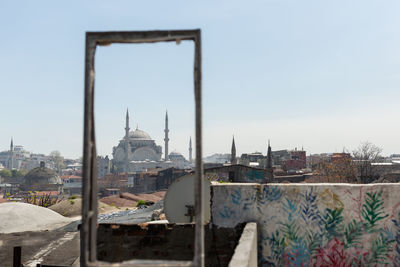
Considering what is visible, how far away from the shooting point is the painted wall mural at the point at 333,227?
4520mm

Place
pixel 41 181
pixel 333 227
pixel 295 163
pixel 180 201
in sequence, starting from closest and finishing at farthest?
1. pixel 333 227
2. pixel 180 201
3. pixel 295 163
4. pixel 41 181

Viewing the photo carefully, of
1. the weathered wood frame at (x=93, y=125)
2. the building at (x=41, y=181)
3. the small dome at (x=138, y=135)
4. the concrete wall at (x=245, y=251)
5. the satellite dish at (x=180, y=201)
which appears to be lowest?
the building at (x=41, y=181)

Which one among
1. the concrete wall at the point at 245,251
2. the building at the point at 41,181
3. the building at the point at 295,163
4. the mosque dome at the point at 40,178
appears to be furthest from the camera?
the mosque dome at the point at 40,178

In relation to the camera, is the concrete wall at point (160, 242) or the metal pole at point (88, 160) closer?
Answer: the metal pole at point (88, 160)

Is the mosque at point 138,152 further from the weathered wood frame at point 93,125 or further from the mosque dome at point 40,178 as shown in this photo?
→ the weathered wood frame at point 93,125

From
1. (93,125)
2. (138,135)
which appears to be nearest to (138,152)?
(138,135)

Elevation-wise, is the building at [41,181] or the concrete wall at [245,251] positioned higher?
the concrete wall at [245,251]

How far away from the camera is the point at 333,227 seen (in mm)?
4539

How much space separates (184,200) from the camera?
18.0ft

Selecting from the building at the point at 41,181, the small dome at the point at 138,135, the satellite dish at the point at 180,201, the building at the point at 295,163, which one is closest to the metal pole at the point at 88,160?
the satellite dish at the point at 180,201

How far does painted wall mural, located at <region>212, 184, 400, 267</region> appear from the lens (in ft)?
14.8

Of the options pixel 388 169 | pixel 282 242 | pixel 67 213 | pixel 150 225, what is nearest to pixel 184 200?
pixel 150 225

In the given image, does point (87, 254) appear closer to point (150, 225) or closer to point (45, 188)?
point (150, 225)

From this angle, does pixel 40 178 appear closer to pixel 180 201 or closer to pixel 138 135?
pixel 138 135
